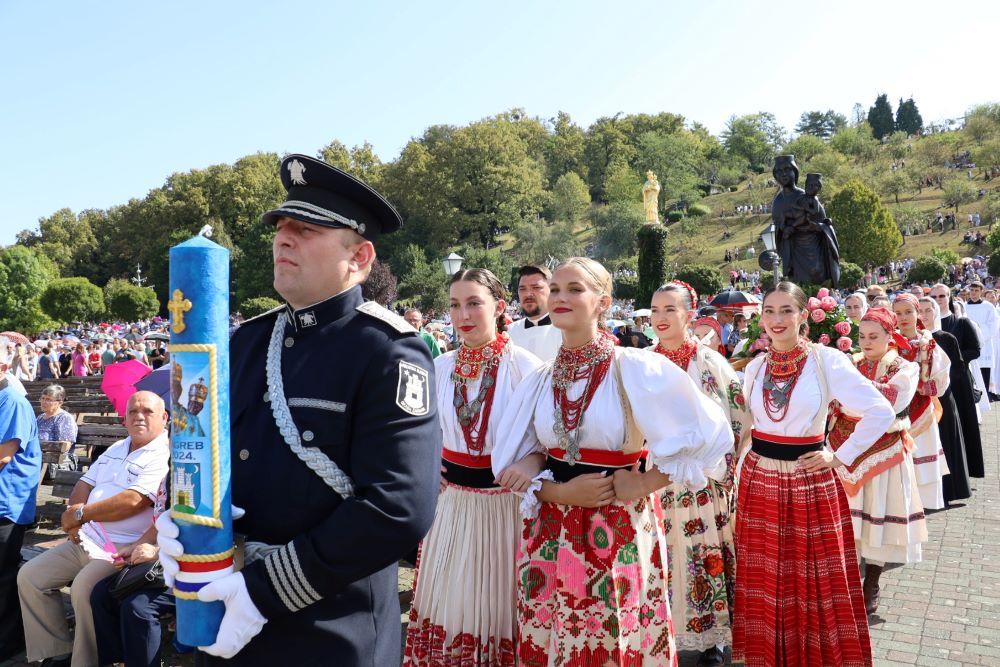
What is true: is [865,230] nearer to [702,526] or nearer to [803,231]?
[803,231]

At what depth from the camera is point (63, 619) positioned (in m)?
4.93

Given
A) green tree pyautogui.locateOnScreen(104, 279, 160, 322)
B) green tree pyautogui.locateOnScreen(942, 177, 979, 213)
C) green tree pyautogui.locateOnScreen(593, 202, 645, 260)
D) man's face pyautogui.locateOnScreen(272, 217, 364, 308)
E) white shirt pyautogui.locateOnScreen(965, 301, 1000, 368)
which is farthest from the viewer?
green tree pyautogui.locateOnScreen(593, 202, 645, 260)

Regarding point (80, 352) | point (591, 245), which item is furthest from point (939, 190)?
point (80, 352)

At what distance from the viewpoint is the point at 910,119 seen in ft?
344

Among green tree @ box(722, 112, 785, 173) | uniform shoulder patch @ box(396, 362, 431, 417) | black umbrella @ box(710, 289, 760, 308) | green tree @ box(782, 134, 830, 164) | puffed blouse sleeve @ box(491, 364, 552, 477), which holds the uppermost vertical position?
green tree @ box(722, 112, 785, 173)

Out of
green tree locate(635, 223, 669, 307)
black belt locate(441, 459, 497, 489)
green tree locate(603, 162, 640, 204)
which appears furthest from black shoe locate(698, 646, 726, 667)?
green tree locate(603, 162, 640, 204)

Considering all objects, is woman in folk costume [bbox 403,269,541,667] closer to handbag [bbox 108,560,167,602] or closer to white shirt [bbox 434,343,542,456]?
white shirt [bbox 434,343,542,456]

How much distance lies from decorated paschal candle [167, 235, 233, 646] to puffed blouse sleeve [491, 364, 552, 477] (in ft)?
5.77

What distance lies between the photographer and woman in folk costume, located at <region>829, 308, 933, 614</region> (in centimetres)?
533

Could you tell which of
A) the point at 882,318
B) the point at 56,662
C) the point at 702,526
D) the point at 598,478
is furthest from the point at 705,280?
the point at 598,478

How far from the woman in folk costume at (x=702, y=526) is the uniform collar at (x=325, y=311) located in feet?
9.68

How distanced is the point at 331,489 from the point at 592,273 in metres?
1.74

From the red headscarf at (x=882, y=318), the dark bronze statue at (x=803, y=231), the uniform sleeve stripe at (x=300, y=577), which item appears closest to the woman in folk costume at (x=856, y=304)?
the dark bronze statue at (x=803, y=231)

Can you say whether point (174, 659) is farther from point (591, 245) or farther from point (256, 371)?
point (591, 245)
